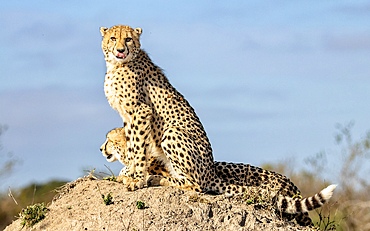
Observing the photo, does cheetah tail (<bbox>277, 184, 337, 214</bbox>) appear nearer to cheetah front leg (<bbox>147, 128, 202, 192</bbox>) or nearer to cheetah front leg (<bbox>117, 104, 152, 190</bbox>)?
cheetah front leg (<bbox>147, 128, 202, 192</bbox>)

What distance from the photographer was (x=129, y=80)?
8.34 meters

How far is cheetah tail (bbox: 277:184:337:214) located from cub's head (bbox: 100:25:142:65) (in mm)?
1963

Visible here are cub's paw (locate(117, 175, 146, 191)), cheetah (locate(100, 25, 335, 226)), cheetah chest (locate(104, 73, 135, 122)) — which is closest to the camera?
cub's paw (locate(117, 175, 146, 191))

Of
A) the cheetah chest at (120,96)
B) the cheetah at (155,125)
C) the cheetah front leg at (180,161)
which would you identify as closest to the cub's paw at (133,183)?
the cheetah at (155,125)

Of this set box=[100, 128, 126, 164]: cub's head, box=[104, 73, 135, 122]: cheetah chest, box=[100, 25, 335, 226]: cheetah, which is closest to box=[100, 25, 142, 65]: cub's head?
box=[100, 25, 335, 226]: cheetah

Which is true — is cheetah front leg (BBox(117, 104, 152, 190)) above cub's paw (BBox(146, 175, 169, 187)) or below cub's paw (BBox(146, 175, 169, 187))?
above

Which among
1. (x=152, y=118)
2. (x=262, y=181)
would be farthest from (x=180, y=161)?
(x=262, y=181)

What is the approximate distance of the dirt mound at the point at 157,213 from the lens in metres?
7.37

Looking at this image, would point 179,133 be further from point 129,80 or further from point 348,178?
point 348,178

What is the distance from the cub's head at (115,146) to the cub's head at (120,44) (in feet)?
2.64

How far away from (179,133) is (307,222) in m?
1.50

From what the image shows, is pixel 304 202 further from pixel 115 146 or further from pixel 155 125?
pixel 115 146

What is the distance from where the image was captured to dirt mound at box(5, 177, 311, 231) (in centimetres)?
737

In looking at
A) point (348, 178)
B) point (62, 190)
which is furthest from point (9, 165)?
point (62, 190)
